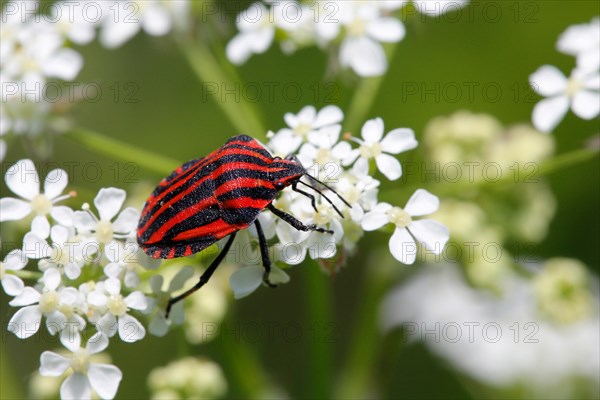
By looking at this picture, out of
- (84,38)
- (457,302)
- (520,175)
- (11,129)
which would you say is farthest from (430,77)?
(11,129)

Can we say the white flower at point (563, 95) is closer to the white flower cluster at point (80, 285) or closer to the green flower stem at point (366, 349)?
the green flower stem at point (366, 349)

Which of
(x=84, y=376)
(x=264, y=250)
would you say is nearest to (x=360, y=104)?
(x=264, y=250)

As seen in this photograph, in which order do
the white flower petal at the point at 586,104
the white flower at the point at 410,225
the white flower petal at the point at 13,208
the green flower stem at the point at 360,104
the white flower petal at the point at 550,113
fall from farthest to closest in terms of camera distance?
the green flower stem at the point at 360,104, the white flower petal at the point at 550,113, the white flower petal at the point at 586,104, the white flower petal at the point at 13,208, the white flower at the point at 410,225

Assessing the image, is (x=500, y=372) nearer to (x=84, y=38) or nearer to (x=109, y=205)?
(x=109, y=205)

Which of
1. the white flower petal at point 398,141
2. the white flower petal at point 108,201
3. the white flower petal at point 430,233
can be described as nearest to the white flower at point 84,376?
the white flower petal at point 108,201

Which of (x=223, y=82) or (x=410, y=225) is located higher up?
(x=223, y=82)

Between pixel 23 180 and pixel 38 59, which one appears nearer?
pixel 23 180

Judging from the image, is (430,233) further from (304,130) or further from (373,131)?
(304,130)
